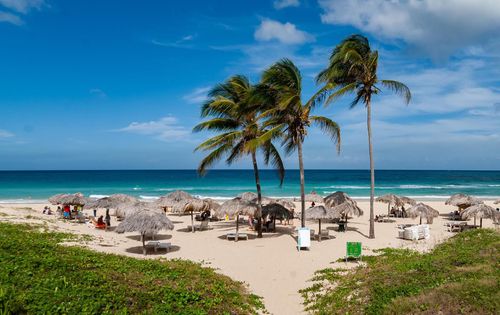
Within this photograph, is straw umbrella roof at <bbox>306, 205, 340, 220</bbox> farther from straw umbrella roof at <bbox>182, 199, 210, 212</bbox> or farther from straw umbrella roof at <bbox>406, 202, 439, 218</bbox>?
straw umbrella roof at <bbox>182, 199, 210, 212</bbox>

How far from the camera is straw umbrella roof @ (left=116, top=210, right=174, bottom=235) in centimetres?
1301

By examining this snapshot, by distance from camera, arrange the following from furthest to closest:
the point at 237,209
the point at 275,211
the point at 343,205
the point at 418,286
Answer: the point at 343,205
the point at 275,211
the point at 237,209
the point at 418,286

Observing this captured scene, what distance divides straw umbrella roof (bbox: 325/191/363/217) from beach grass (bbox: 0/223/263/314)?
31.6 ft

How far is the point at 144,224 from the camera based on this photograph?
13078mm

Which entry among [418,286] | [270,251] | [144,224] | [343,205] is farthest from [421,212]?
[144,224]

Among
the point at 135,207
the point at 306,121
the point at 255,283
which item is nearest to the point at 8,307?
the point at 255,283

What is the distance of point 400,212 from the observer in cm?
2600

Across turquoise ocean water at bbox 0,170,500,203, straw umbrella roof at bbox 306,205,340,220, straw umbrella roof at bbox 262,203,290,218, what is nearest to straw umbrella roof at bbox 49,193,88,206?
straw umbrella roof at bbox 262,203,290,218

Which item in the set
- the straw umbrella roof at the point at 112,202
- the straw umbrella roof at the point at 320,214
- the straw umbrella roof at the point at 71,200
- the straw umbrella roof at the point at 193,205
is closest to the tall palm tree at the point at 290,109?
the straw umbrella roof at the point at 320,214

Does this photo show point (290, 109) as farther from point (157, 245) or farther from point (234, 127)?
point (157, 245)

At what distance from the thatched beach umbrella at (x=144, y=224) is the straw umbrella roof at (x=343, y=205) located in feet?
27.2

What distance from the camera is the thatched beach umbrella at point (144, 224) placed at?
512 inches

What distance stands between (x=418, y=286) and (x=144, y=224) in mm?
9247

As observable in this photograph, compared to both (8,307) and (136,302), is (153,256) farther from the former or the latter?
(8,307)
